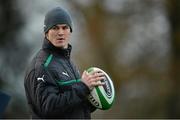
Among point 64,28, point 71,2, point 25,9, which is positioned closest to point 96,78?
point 64,28

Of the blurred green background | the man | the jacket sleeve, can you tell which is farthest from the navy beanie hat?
the blurred green background

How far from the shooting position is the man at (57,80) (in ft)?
19.6

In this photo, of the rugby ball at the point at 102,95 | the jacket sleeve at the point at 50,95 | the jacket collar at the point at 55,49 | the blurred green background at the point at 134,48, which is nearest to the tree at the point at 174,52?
the blurred green background at the point at 134,48

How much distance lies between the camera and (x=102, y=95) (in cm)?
628

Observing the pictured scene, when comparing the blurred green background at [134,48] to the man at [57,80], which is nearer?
the man at [57,80]

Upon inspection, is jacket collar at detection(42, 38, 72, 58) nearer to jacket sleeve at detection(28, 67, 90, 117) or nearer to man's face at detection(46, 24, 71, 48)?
man's face at detection(46, 24, 71, 48)

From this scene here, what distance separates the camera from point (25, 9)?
1858 centimetres

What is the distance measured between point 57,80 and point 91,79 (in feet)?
0.91

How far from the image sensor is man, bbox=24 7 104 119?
5984 millimetres

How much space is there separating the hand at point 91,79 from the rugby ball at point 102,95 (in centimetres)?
9

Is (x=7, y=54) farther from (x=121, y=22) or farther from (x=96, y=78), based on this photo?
(x=96, y=78)

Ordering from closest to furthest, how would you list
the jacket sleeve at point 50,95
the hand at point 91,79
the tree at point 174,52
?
the jacket sleeve at point 50,95 < the hand at point 91,79 < the tree at point 174,52

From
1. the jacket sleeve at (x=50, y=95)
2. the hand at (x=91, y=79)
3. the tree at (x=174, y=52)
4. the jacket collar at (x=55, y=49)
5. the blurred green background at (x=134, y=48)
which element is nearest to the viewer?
the jacket sleeve at (x=50, y=95)

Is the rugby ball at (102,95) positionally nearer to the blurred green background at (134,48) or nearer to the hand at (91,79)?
the hand at (91,79)
